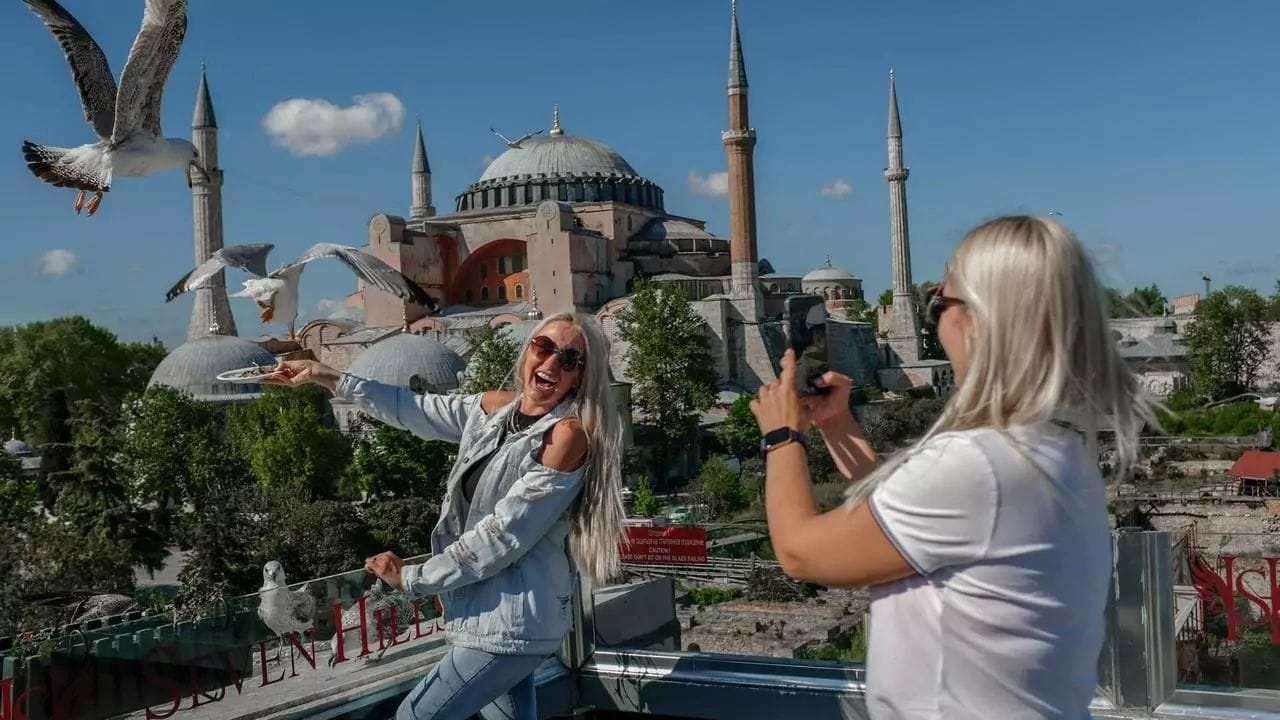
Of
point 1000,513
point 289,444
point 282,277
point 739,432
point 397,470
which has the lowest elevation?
point 397,470

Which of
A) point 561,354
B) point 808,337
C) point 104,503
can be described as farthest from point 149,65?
point 104,503

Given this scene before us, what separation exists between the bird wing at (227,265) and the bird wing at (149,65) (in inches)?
22.3

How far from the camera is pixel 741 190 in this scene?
2961cm

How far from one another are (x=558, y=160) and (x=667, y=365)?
1176 cm

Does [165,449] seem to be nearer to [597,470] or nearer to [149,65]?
[149,65]

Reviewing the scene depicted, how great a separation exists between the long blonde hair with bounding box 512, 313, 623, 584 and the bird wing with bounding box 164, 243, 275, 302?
3.69 feet

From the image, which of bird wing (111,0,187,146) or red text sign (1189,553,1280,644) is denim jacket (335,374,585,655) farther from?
bird wing (111,0,187,146)

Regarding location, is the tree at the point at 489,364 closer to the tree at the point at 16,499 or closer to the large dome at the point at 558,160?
the tree at the point at 16,499

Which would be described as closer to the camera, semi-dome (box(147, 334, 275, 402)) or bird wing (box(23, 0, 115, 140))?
bird wing (box(23, 0, 115, 140))

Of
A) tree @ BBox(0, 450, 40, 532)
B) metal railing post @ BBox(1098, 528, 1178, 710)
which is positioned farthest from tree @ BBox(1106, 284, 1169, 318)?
tree @ BBox(0, 450, 40, 532)

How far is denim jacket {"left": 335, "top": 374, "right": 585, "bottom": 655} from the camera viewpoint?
215 centimetres

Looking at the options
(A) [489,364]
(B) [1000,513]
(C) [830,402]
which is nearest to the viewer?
(B) [1000,513]

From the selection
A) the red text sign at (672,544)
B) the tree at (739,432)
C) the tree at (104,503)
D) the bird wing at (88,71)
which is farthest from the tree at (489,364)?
the bird wing at (88,71)

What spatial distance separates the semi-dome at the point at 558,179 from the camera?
1407 inches
